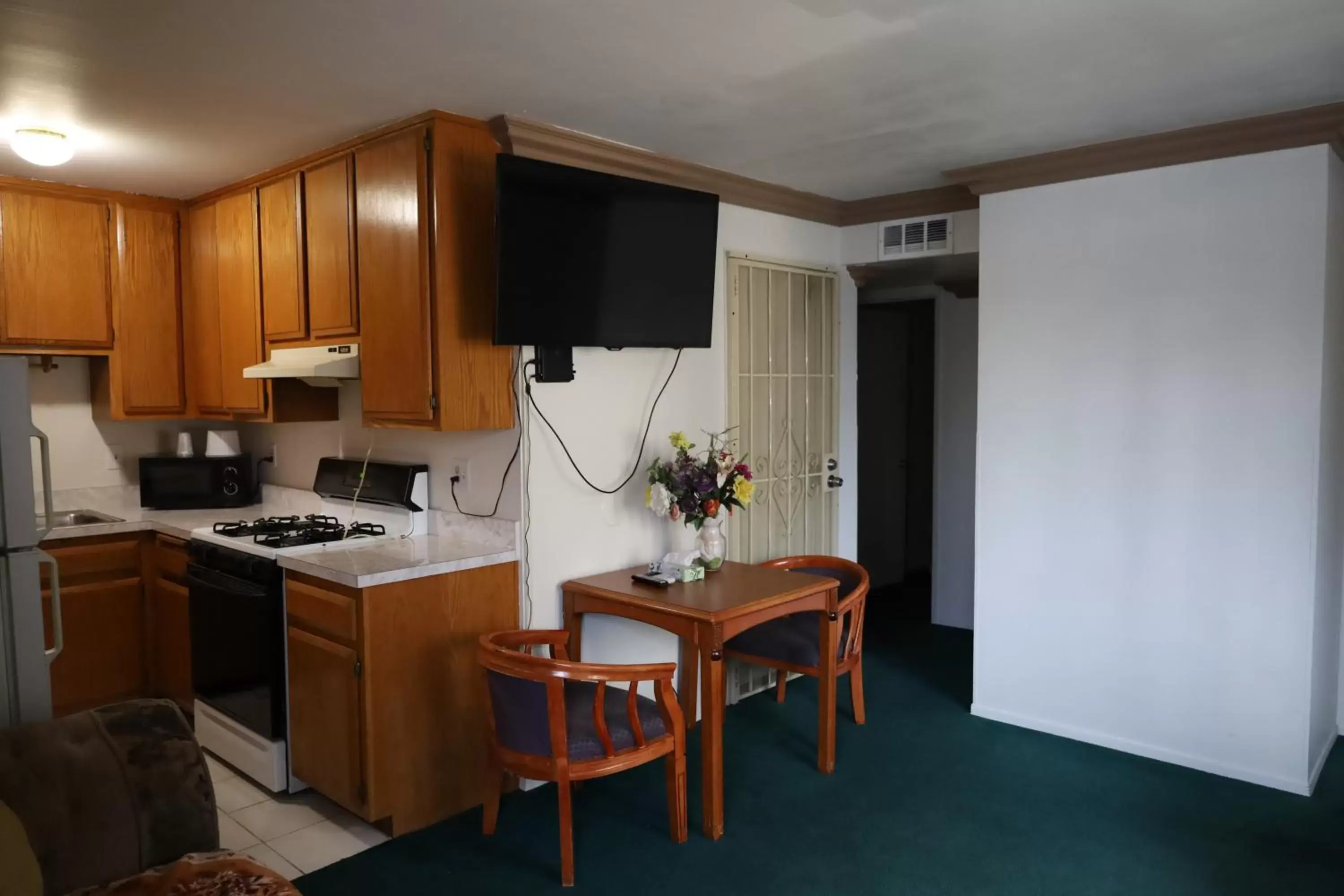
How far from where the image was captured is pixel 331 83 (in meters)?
2.63

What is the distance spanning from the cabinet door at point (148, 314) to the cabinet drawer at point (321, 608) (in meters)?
1.78

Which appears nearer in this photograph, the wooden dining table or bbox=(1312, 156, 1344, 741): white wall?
the wooden dining table

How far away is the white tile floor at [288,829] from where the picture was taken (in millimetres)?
2766

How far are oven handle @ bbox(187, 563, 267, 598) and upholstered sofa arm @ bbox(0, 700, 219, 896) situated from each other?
1076mm

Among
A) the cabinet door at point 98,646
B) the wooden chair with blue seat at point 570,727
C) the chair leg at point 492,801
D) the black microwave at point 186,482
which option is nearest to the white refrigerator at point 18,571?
the wooden chair with blue seat at point 570,727

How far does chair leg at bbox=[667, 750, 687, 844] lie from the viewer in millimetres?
2773

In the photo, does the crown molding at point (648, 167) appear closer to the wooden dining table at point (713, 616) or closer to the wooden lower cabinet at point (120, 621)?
the wooden dining table at point (713, 616)

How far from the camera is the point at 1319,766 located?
3301 mm

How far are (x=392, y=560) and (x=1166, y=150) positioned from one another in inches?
122

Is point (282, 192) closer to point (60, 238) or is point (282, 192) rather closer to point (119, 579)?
point (60, 238)

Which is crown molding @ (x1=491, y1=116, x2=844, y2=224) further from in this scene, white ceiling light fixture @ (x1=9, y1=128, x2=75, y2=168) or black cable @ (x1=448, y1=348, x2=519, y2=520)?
white ceiling light fixture @ (x1=9, y1=128, x2=75, y2=168)

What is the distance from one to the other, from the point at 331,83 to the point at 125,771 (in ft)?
6.29

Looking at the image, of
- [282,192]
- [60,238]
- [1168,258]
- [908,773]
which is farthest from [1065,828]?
[60,238]

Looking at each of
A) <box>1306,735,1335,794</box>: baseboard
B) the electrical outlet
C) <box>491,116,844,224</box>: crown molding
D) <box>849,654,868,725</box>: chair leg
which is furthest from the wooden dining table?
<box>1306,735,1335,794</box>: baseboard
